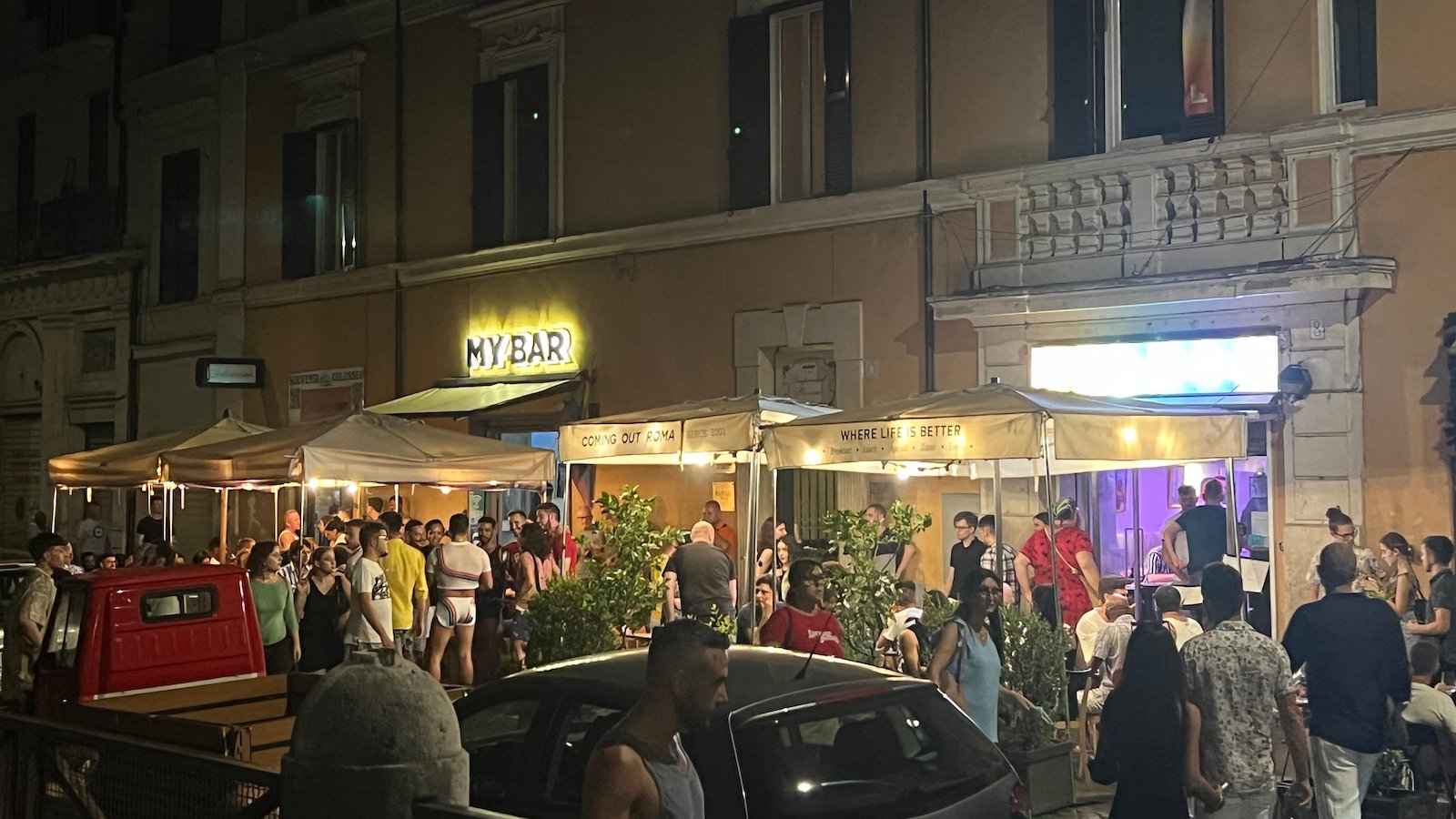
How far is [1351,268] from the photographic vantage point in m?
12.2

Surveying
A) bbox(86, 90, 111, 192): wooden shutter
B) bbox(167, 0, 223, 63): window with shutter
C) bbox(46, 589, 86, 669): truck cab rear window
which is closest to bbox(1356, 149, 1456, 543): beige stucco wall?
bbox(46, 589, 86, 669): truck cab rear window

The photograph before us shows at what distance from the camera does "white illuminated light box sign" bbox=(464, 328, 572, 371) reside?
19141 mm

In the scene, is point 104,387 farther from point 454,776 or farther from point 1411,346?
point 454,776

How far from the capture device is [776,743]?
5113mm

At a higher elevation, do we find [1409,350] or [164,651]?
[1409,350]

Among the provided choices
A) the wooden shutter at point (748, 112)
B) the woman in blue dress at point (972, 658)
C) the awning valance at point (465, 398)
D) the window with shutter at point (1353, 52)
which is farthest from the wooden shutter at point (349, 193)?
the woman in blue dress at point (972, 658)

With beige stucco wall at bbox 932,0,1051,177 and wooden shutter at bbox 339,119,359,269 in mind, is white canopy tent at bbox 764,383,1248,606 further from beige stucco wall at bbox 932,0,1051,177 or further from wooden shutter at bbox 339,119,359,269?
wooden shutter at bbox 339,119,359,269

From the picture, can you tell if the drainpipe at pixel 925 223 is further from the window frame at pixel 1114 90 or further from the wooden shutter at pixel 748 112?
the wooden shutter at pixel 748 112

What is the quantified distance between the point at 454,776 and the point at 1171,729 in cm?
312

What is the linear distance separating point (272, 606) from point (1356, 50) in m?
10.1

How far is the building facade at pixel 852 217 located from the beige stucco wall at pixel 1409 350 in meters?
0.03

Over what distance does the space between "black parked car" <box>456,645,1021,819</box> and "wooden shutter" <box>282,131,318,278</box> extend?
18.5 metres

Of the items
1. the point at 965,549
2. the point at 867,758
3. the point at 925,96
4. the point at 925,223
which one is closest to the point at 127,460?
the point at 925,223

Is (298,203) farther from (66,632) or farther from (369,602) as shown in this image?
(66,632)
